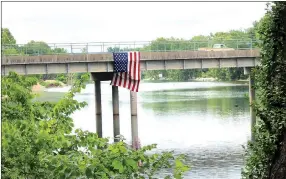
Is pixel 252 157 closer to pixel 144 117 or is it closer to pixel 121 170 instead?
pixel 121 170

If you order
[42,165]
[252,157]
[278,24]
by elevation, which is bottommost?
[252,157]

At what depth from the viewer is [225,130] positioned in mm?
36688

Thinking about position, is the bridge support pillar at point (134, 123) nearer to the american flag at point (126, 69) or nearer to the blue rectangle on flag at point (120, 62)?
the american flag at point (126, 69)

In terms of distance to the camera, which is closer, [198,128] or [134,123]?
[134,123]

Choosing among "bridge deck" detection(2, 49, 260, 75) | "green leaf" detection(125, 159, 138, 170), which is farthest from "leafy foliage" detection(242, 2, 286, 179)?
"bridge deck" detection(2, 49, 260, 75)

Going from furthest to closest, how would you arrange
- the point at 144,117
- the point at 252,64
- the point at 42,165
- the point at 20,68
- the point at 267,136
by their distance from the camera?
the point at 144,117
the point at 252,64
the point at 20,68
the point at 267,136
the point at 42,165

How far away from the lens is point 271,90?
10055 millimetres

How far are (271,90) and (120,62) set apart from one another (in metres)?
25.4

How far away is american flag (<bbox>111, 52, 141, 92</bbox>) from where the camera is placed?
3450cm

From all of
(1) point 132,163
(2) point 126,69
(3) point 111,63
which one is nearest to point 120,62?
(2) point 126,69

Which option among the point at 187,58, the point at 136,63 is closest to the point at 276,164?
the point at 136,63

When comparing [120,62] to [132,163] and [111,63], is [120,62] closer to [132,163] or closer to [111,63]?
[111,63]

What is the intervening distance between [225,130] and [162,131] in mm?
4326

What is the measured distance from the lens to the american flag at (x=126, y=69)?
34500 mm
